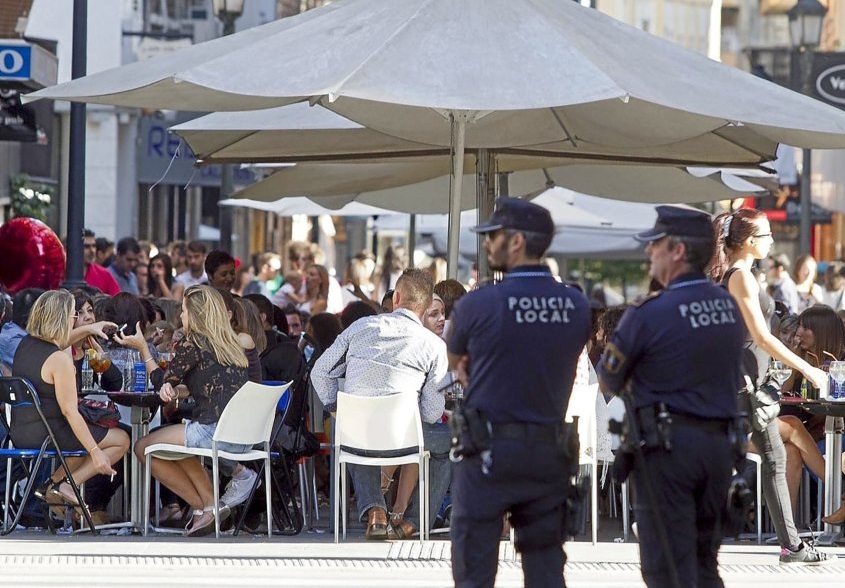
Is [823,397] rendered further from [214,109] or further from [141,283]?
[141,283]

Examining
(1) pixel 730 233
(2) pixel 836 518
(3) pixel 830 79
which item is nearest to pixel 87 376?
(1) pixel 730 233

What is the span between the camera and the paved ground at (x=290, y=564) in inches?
376

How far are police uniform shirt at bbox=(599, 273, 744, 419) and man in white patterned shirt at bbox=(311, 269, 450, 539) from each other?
150 inches

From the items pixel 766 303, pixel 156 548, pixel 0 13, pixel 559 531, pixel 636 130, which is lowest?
pixel 156 548

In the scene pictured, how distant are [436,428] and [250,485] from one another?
1253mm

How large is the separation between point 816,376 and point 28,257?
7480 mm

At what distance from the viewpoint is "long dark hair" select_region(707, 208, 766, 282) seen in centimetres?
936

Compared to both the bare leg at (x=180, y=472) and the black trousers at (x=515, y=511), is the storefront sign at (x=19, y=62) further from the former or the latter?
the black trousers at (x=515, y=511)

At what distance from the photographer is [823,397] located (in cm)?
1036

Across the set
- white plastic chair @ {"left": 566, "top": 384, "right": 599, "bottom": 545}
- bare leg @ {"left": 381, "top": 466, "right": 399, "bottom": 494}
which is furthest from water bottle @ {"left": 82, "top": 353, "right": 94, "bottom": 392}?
white plastic chair @ {"left": 566, "top": 384, "right": 599, "bottom": 545}

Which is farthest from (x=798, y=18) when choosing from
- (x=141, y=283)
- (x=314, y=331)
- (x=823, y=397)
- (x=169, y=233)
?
(x=169, y=233)

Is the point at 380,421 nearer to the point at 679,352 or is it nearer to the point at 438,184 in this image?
the point at 679,352

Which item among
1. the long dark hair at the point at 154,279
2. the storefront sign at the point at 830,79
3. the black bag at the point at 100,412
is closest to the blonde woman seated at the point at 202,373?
the black bag at the point at 100,412

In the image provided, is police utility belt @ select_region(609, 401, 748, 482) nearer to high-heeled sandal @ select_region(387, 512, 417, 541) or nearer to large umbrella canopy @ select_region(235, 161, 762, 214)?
high-heeled sandal @ select_region(387, 512, 417, 541)
